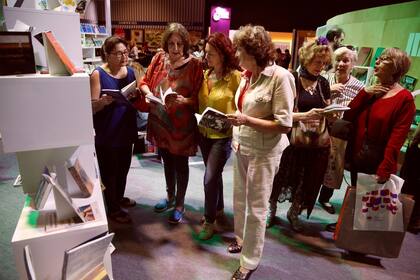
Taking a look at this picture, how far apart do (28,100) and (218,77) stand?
1305 mm

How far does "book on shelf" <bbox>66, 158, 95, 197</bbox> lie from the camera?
1.61m

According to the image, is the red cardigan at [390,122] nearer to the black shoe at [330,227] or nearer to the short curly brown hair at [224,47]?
the black shoe at [330,227]

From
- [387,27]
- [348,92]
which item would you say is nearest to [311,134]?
[348,92]

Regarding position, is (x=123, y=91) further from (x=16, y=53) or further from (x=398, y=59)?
(x=398, y=59)

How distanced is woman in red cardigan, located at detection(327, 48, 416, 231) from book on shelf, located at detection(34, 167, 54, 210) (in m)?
1.99

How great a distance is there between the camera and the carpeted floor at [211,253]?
85.6 inches

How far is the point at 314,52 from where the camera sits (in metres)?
2.21

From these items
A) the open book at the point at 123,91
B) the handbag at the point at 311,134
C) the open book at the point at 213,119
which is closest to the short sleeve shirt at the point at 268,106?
the open book at the point at 213,119

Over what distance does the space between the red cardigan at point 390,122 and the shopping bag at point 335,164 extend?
0.36 m

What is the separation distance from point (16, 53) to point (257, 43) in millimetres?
1163

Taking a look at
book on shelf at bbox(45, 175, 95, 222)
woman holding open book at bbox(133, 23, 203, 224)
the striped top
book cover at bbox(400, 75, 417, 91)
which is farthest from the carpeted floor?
book cover at bbox(400, 75, 417, 91)

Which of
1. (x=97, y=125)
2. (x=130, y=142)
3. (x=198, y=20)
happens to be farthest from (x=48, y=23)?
(x=198, y=20)

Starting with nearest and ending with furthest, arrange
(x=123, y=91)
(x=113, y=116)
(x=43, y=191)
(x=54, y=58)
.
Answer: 1. (x=54, y=58)
2. (x=43, y=191)
3. (x=123, y=91)
4. (x=113, y=116)

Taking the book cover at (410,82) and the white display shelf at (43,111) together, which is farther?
the book cover at (410,82)
